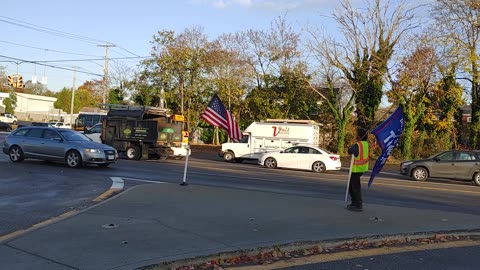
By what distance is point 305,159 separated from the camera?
24500mm

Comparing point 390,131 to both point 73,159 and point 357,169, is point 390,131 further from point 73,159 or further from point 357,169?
point 73,159

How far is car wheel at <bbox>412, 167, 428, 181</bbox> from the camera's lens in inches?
869

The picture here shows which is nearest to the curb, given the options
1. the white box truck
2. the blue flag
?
the blue flag

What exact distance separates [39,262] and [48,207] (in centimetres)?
440

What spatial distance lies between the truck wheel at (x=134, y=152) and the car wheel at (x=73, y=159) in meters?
7.16

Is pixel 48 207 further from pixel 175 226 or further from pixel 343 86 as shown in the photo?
pixel 343 86

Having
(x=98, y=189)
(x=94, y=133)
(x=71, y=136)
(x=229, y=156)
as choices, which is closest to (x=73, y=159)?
(x=71, y=136)

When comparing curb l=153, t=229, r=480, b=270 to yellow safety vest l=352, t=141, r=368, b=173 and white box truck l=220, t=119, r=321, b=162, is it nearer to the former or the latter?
yellow safety vest l=352, t=141, r=368, b=173

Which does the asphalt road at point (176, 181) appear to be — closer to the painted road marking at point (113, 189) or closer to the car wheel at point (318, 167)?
the painted road marking at point (113, 189)

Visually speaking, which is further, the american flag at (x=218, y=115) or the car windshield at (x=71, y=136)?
the car windshield at (x=71, y=136)

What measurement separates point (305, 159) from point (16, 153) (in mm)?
13151

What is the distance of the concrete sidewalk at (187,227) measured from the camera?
594 cm

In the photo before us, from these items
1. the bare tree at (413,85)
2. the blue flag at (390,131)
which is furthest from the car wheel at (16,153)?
the bare tree at (413,85)

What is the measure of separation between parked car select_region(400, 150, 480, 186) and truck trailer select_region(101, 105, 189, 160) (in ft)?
38.5
